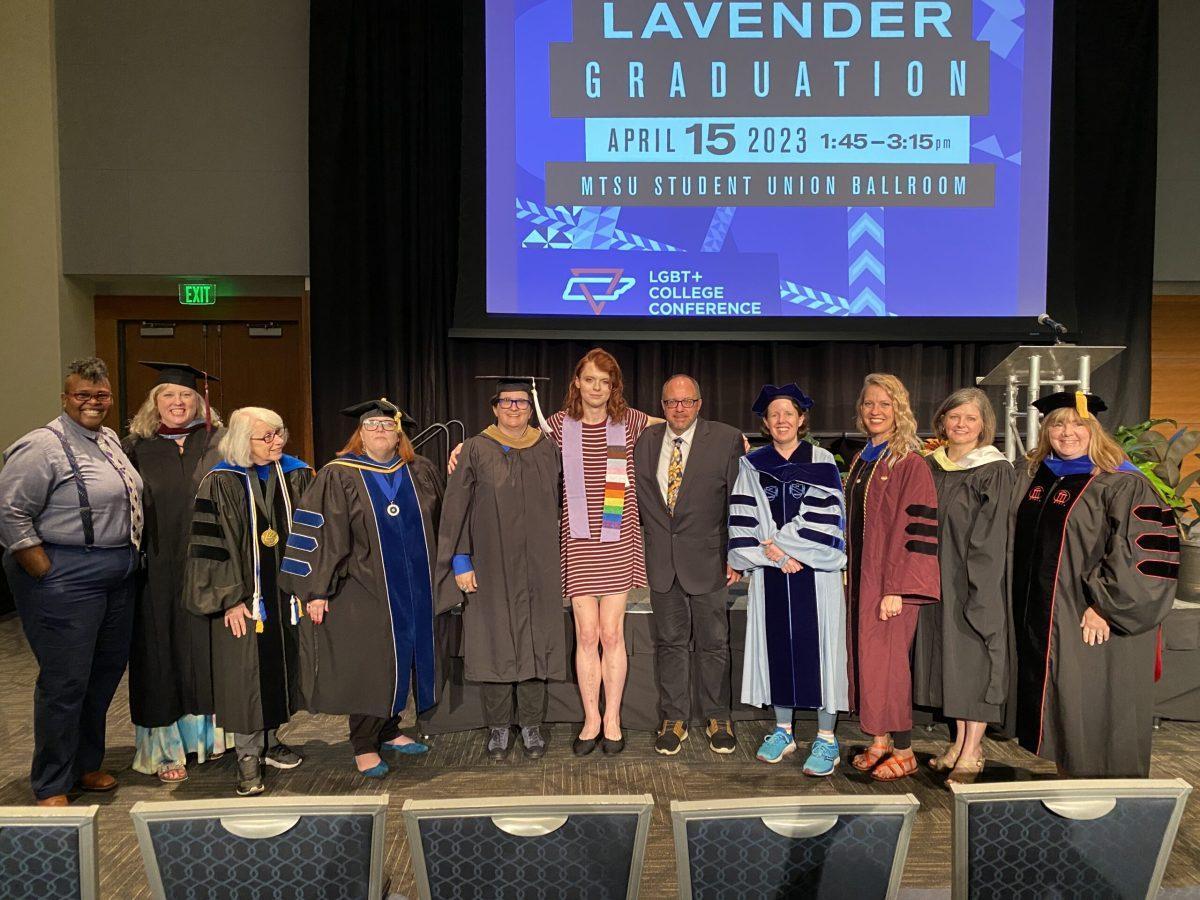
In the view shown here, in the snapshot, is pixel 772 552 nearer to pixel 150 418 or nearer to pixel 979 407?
pixel 979 407

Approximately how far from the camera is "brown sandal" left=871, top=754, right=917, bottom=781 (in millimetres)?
3121

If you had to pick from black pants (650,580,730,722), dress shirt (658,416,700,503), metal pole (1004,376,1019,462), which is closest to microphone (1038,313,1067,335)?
metal pole (1004,376,1019,462)

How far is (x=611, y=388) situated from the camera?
10.8ft

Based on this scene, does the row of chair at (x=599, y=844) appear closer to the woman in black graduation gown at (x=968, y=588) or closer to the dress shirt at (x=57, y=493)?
the woman in black graduation gown at (x=968, y=588)

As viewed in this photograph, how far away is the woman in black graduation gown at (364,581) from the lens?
3.01m

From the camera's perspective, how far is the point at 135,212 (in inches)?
238

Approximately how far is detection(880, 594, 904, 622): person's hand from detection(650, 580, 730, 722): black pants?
25.5 inches

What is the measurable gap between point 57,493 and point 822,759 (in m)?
2.92

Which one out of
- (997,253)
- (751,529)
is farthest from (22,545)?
(997,253)

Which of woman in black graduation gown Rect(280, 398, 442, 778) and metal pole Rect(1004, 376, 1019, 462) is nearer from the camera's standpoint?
woman in black graduation gown Rect(280, 398, 442, 778)

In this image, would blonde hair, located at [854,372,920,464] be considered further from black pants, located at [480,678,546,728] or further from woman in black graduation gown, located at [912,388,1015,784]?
black pants, located at [480,678,546,728]

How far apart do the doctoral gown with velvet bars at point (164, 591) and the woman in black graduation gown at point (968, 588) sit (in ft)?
9.08

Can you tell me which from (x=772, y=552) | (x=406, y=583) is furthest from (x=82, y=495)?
(x=772, y=552)

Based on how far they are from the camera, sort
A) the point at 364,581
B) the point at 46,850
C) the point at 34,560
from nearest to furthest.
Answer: the point at 46,850, the point at 34,560, the point at 364,581
